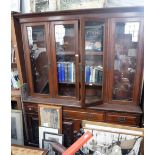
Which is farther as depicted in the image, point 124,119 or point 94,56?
point 94,56

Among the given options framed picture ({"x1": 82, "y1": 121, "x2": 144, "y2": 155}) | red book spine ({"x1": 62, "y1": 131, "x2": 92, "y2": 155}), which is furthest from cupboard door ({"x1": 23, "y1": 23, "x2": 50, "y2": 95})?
red book spine ({"x1": 62, "y1": 131, "x2": 92, "y2": 155})

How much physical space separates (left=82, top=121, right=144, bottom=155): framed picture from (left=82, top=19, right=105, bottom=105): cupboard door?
1.07ft

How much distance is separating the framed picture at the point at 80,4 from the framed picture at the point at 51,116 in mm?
1322

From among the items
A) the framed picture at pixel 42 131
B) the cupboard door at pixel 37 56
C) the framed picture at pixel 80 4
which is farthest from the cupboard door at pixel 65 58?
the framed picture at pixel 42 131

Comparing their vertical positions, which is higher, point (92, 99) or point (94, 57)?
point (94, 57)

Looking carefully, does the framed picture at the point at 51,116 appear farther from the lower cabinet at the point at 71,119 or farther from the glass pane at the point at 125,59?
the glass pane at the point at 125,59

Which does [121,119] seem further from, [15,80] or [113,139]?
[15,80]

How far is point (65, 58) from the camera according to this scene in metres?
2.13

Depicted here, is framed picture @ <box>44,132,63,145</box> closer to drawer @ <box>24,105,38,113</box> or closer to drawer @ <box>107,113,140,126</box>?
drawer @ <box>24,105,38,113</box>

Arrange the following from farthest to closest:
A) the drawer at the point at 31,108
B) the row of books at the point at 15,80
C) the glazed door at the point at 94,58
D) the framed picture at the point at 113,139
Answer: the row of books at the point at 15,80 → the drawer at the point at 31,108 → the glazed door at the point at 94,58 → the framed picture at the point at 113,139

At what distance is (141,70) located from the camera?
5.94 ft

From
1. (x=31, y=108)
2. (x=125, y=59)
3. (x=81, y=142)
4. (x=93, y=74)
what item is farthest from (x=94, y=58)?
(x=81, y=142)

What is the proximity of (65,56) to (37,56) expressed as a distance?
402 mm

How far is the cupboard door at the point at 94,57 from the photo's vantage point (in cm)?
192
